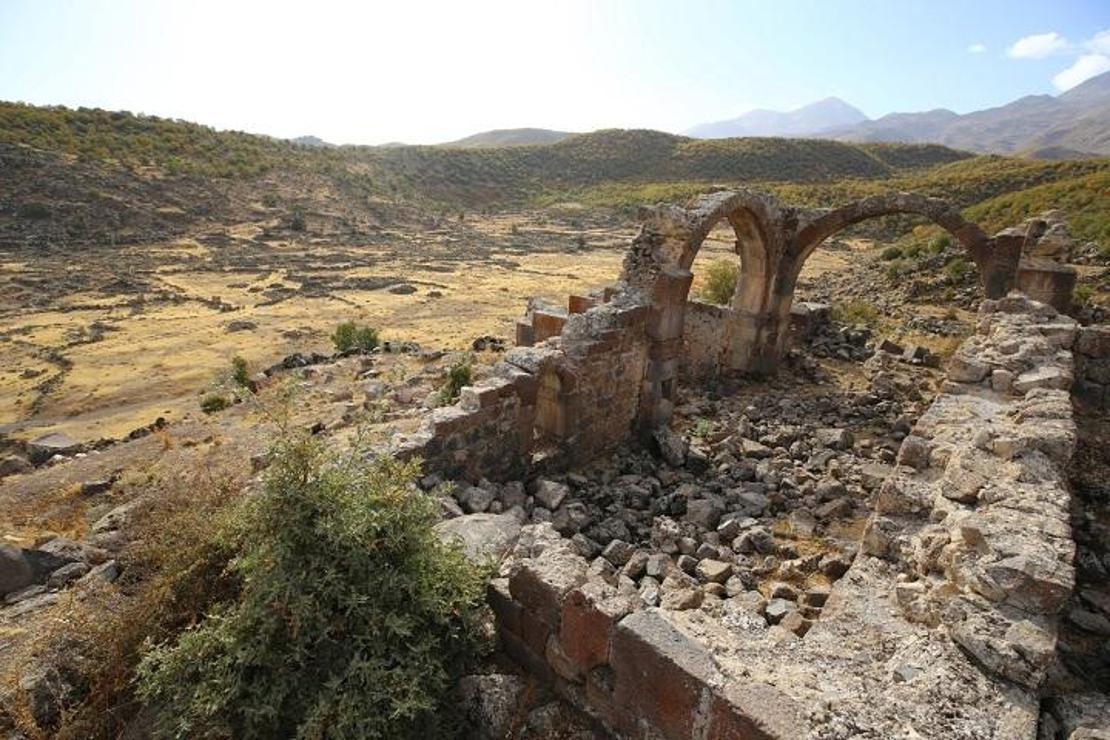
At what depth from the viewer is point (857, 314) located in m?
17.8

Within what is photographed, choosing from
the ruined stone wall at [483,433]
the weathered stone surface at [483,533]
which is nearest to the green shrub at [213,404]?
the ruined stone wall at [483,433]

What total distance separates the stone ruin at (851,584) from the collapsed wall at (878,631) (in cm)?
1

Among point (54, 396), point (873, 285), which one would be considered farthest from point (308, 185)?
point (873, 285)

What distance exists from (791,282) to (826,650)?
36.2ft

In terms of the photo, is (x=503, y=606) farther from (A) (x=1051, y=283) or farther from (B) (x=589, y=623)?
(A) (x=1051, y=283)

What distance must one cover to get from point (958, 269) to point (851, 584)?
1985 cm

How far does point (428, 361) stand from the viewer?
1434 centimetres

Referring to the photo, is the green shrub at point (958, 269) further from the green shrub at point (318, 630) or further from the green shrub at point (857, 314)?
the green shrub at point (318, 630)

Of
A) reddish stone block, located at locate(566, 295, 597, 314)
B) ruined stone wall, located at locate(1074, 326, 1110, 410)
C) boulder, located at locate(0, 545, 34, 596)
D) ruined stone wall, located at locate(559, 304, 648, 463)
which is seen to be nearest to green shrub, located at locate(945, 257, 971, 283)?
ruined stone wall, located at locate(1074, 326, 1110, 410)

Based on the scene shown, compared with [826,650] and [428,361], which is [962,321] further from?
[826,650]

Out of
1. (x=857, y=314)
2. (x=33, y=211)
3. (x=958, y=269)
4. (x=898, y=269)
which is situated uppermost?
(x=33, y=211)

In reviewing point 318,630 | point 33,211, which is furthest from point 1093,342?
point 33,211

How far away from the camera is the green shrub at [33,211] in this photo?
30812mm

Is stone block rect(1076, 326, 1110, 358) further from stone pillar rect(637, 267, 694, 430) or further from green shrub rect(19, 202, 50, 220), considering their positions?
green shrub rect(19, 202, 50, 220)
